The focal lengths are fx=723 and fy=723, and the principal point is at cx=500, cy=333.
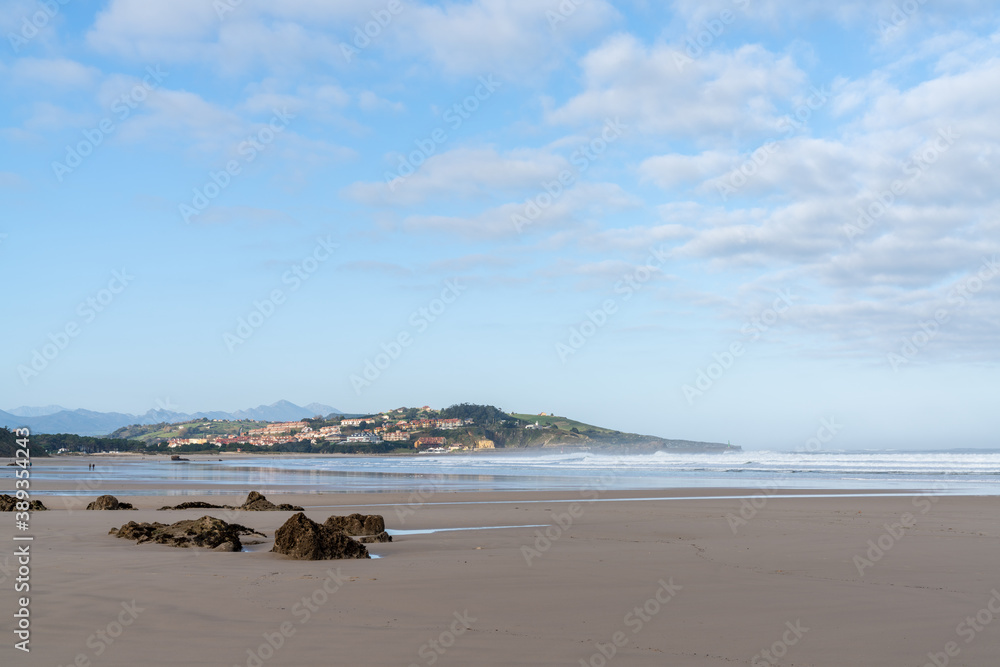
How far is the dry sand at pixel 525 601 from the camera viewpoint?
17.9ft

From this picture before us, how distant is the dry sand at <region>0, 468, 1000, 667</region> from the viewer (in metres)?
5.47

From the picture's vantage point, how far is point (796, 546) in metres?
11.7

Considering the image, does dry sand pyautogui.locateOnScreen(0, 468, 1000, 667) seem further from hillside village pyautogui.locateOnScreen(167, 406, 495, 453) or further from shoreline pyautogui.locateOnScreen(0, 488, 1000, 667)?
hillside village pyautogui.locateOnScreen(167, 406, 495, 453)

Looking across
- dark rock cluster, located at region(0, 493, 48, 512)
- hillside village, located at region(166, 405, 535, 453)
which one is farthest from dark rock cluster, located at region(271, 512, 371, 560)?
hillside village, located at region(166, 405, 535, 453)

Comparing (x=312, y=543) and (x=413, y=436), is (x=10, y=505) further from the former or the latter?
(x=413, y=436)

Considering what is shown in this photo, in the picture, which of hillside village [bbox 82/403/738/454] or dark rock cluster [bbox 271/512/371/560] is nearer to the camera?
dark rock cluster [bbox 271/512/371/560]

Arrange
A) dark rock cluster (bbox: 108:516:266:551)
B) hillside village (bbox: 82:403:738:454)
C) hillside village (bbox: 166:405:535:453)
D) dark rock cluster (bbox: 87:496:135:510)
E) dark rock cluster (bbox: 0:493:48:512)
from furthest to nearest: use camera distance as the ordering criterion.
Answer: hillside village (bbox: 166:405:535:453)
hillside village (bbox: 82:403:738:454)
dark rock cluster (bbox: 87:496:135:510)
dark rock cluster (bbox: 0:493:48:512)
dark rock cluster (bbox: 108:516:266:551)

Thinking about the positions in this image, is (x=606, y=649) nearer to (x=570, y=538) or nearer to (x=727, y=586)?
(x=727, y=586)

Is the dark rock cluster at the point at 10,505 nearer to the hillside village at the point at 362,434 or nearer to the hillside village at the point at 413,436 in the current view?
the hillside village at the point at 413,436

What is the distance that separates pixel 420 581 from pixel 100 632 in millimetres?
3348

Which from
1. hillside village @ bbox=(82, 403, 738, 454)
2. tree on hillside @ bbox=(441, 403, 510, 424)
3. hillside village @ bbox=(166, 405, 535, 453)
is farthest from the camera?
tree on hillside @ bbox=(441, 403, 510, 424)

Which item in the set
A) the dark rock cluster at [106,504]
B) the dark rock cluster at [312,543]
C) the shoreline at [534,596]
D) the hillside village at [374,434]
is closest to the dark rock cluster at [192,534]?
the shoreline at [534,596]

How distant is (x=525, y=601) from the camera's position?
7246mm

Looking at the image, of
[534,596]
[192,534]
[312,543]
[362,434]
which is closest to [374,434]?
[362,434]
